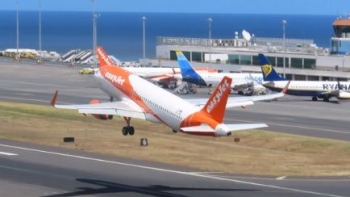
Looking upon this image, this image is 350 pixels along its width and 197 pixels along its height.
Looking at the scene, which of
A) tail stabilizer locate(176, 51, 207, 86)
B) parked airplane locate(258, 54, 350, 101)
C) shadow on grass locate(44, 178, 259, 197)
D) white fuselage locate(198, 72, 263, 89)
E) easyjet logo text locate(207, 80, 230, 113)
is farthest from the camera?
tail stabilizer locate(176, 51, 207, 86)

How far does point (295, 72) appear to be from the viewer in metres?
154

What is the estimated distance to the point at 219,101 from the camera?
5316 cm

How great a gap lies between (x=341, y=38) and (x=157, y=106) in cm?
9855

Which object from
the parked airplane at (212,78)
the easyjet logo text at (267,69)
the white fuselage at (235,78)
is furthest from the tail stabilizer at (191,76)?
the easyjet logo text at (267,69)

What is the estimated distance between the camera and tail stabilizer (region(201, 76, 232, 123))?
51.5 m

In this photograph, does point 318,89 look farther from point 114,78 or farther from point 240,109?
point 114,78

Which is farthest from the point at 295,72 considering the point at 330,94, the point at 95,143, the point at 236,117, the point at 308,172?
the point at 308,172

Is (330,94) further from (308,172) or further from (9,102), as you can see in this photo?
(308,172)

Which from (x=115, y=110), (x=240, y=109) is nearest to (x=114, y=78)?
(x=115, y=110)

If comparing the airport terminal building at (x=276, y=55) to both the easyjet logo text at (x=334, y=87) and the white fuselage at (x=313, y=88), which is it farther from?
the white fuselage at (x=313, y=88)

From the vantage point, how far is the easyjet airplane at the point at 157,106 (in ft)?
→ 176

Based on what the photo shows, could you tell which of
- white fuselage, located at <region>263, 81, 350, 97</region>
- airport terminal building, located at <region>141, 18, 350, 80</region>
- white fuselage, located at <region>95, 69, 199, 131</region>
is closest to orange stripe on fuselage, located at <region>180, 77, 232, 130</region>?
white fuselage, located at <region>95, 69, 199, 131</region>

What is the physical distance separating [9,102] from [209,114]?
58.2 metres

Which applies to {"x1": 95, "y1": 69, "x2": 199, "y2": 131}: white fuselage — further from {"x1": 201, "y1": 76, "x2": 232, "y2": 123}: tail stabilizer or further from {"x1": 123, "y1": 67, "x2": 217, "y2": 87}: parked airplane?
{"x1": 123, "y1": 67, "x2": 217, "y2": 87}: parked airplane
